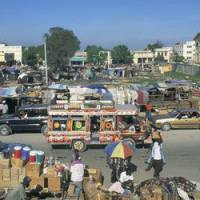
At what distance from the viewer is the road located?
19.7 m

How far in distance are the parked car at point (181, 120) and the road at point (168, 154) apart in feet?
1.39

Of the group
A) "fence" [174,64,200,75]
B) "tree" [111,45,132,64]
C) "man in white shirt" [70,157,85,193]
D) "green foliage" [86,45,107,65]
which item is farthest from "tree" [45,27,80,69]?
"man in white shirt" [70,157,85,193]

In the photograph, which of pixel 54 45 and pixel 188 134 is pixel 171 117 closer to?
pixel 188 134

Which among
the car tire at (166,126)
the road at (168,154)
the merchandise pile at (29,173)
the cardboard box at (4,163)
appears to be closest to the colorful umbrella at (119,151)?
the road at (168,154)

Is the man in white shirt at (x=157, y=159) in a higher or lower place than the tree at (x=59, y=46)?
lower

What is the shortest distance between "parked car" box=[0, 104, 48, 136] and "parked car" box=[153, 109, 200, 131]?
641 centimetres

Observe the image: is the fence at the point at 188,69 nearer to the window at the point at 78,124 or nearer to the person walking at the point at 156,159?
the window at the point at 78,124

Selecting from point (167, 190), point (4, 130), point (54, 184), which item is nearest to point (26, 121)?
point (4, 130)

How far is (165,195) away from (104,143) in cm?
1008

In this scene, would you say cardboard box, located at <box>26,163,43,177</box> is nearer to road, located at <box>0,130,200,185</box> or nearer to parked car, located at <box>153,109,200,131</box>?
road, located at <box>0,130,200,185</box>

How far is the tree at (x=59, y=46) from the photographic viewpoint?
3846 inches

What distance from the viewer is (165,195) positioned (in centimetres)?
1400

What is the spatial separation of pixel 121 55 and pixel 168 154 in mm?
142840

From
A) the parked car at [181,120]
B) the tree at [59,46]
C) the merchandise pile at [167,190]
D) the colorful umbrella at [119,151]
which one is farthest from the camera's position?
the tree at [59,46]
